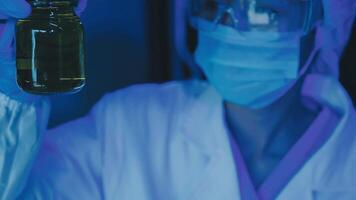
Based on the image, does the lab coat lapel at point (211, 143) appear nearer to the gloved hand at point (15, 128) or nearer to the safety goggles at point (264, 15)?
the safety goggles at point (264, 15)

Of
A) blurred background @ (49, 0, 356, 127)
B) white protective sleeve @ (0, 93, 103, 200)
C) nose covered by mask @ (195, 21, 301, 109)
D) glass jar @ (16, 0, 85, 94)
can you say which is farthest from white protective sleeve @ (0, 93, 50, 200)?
nose covered by mask @ (195, 21, 301, 109)

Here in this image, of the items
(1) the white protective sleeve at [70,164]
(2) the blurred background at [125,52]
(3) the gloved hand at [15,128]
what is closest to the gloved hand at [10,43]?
(3) the gloved hand at [15,128]

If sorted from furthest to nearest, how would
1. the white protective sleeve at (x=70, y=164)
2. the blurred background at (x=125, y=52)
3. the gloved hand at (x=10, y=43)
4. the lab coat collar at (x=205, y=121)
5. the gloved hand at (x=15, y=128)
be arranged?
the blurred background at (x=125, y=52), the lab coat collar at (x=205, y=121), the white protective sleeve at (x=70, y=164), the gloved hand at (x=15, y=128), the gloved hand at (x=10, y=43)

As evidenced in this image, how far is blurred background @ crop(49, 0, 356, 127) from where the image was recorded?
140 centimetres

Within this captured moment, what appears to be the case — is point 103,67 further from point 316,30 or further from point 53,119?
point 316,30

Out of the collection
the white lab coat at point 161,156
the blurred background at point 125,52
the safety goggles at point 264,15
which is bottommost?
the white lab coat at point 161,156

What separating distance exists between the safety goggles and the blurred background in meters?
0.29

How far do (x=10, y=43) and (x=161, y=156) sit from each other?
475 millimetres

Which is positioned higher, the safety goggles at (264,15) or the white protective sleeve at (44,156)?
the safety goggles at (264,15)

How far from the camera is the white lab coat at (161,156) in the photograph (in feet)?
3.97

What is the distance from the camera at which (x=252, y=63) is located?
121 cm

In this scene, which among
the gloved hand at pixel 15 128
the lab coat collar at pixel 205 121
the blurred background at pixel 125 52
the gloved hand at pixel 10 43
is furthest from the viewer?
the blurred background at pixel 125 52

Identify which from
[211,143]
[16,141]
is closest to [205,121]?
[211,143]

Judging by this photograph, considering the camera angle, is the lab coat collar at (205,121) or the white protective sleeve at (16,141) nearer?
Result: the white protective sleeve at (16,141)
